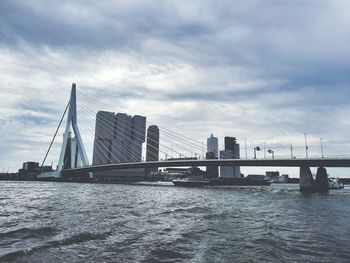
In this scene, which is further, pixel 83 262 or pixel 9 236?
pixel 9 236

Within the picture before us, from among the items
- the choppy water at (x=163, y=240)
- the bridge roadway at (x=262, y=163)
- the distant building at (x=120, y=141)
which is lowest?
the choppy water at (x=163, y=240)

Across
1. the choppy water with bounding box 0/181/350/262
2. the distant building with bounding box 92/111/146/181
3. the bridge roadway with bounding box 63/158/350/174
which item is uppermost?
the distant building with bounding box 92/111/146/181

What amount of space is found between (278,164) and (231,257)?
7068cm

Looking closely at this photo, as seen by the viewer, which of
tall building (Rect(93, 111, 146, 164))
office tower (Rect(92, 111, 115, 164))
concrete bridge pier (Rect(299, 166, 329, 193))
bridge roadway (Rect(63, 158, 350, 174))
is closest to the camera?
bridge roadway (Rect(63, 158, 350, 174))

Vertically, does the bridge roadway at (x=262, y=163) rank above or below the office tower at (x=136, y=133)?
below

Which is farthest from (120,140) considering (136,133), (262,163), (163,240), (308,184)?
(163,240)

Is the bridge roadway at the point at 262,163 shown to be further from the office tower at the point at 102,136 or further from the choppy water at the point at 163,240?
the choppy water at the point at 163,240

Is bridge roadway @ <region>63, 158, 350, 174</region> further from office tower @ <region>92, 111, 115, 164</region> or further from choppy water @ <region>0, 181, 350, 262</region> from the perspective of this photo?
choppy water @ <region>0, 181, 350, 262</region>

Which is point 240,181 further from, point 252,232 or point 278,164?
point 252,232

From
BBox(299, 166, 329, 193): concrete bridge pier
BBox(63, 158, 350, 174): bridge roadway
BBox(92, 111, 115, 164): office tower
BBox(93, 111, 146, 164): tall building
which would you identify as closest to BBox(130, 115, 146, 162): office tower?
BBox(93, 111, 146, 164): tall building

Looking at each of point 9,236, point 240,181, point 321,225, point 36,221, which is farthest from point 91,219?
point 240,181

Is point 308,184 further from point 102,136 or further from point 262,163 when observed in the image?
point 102,136

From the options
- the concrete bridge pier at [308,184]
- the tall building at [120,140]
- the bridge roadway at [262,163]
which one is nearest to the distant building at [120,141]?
the tall building at [120,140]

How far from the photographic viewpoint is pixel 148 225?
16.9 meters
